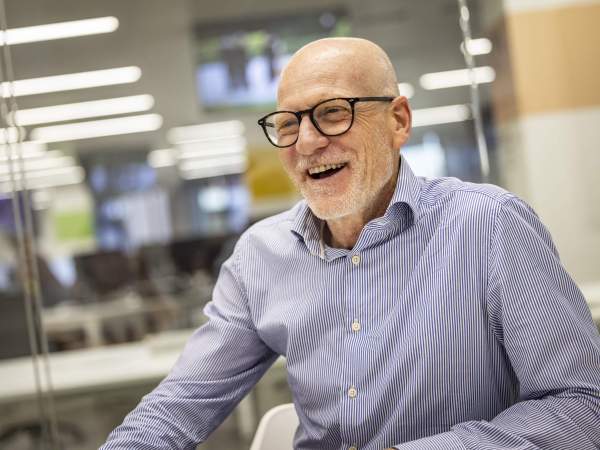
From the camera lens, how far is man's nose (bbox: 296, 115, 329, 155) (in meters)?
1.41

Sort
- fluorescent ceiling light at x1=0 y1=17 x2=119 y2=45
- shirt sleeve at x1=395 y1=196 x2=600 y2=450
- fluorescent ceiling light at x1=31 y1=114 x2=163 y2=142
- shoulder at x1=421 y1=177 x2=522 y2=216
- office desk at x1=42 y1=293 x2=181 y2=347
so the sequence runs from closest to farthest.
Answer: shirt sleeve at x1=395 y1=196 x2=600 y2=450, shoulder at x1=421 y1=177 x2=522 y2=216, fluorescent ceiling light at x1=0 y1=17 x2=119 y2=45, fluorescent ceiling light at x1=31 y1=114 x2=163 y2=142, office desk at x1=42 y1=293 x2=181 y2=347

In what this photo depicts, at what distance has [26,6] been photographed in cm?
290

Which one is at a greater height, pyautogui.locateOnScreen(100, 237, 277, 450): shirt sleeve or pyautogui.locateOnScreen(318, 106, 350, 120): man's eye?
pyautogui.locateOnScreen(318, 106, 350, 120): man's eye

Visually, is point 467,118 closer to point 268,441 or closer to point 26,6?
point 268,441

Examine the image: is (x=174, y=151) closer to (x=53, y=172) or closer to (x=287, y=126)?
(x=53, y=172)

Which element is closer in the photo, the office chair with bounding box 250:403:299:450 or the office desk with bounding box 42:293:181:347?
the office chair with bounding box 250:403:299:450

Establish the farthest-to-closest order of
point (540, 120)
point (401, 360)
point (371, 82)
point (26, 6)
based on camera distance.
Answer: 1. point (26, 6)
2. point (540, 120)
3. point (371, 82)
4. point (401, 360)

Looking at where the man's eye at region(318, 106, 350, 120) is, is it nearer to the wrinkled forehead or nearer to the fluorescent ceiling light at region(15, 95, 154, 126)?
the wrinkled forehead

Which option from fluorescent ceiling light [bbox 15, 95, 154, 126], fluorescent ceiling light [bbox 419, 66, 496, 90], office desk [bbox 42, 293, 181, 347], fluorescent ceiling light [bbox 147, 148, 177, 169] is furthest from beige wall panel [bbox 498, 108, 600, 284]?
office desk [bbox 42, 293, 181, 347]

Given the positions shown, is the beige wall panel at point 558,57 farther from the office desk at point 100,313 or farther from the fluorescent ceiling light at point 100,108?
the office desk at point 100,313

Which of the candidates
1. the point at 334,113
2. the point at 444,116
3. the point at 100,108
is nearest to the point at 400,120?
the point at 334,113

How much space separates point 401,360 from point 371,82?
57 cm

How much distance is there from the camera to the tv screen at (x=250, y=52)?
296 cm

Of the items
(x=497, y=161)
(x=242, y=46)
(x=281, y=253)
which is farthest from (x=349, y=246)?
(x=242, y=46)
